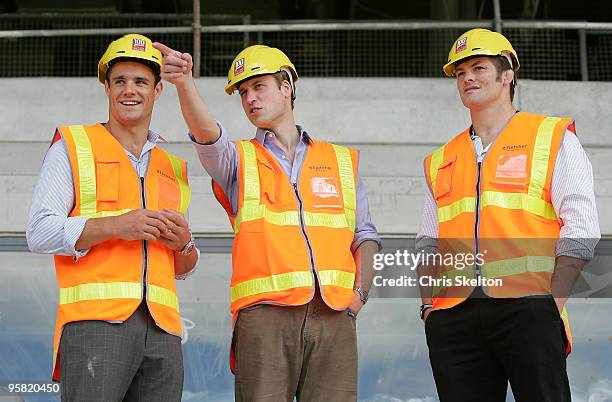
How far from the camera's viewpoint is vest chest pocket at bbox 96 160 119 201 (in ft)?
12.1

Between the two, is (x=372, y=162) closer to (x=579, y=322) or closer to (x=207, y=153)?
(x=579, y=322)

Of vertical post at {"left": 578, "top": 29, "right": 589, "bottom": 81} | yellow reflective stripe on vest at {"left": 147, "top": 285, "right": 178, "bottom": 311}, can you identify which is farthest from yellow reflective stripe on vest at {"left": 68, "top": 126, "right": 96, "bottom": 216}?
vertical post at {"left": 578, "top": 29, "right": 589, "bottom": 81}

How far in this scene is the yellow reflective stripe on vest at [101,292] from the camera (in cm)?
350

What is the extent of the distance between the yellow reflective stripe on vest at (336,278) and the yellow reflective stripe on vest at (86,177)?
89cm

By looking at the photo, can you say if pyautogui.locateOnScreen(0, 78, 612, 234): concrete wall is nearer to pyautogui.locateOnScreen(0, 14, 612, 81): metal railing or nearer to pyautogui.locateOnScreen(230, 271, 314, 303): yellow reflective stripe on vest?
pyautogui.locateOnScreen(0, 14, 612, 81): metal railing

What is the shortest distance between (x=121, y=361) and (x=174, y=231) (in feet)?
1.69

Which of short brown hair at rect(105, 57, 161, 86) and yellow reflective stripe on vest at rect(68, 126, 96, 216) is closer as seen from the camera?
yellow reflective stripe on vest at rect(68, 126, 96, 216)

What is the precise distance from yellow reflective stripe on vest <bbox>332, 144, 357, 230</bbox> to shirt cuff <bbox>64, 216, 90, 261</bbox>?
1.08 m

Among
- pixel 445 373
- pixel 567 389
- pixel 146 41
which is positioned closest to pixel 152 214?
pixel 146 41

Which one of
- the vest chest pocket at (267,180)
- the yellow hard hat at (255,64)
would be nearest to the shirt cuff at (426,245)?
the vest chest pocket at (267,180)

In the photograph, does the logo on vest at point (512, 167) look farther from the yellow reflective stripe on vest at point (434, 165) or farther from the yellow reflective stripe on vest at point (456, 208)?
the yellow reflective stripe on vest at point (434, 165)

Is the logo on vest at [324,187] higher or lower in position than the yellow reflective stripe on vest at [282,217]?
higher

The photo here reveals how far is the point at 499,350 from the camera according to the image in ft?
12.3

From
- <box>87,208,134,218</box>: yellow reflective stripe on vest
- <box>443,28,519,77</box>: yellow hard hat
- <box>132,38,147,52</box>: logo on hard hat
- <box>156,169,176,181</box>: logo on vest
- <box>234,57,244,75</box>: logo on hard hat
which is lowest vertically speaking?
<box>87,208,134,218</box>: yellow reflective stripe on vest
